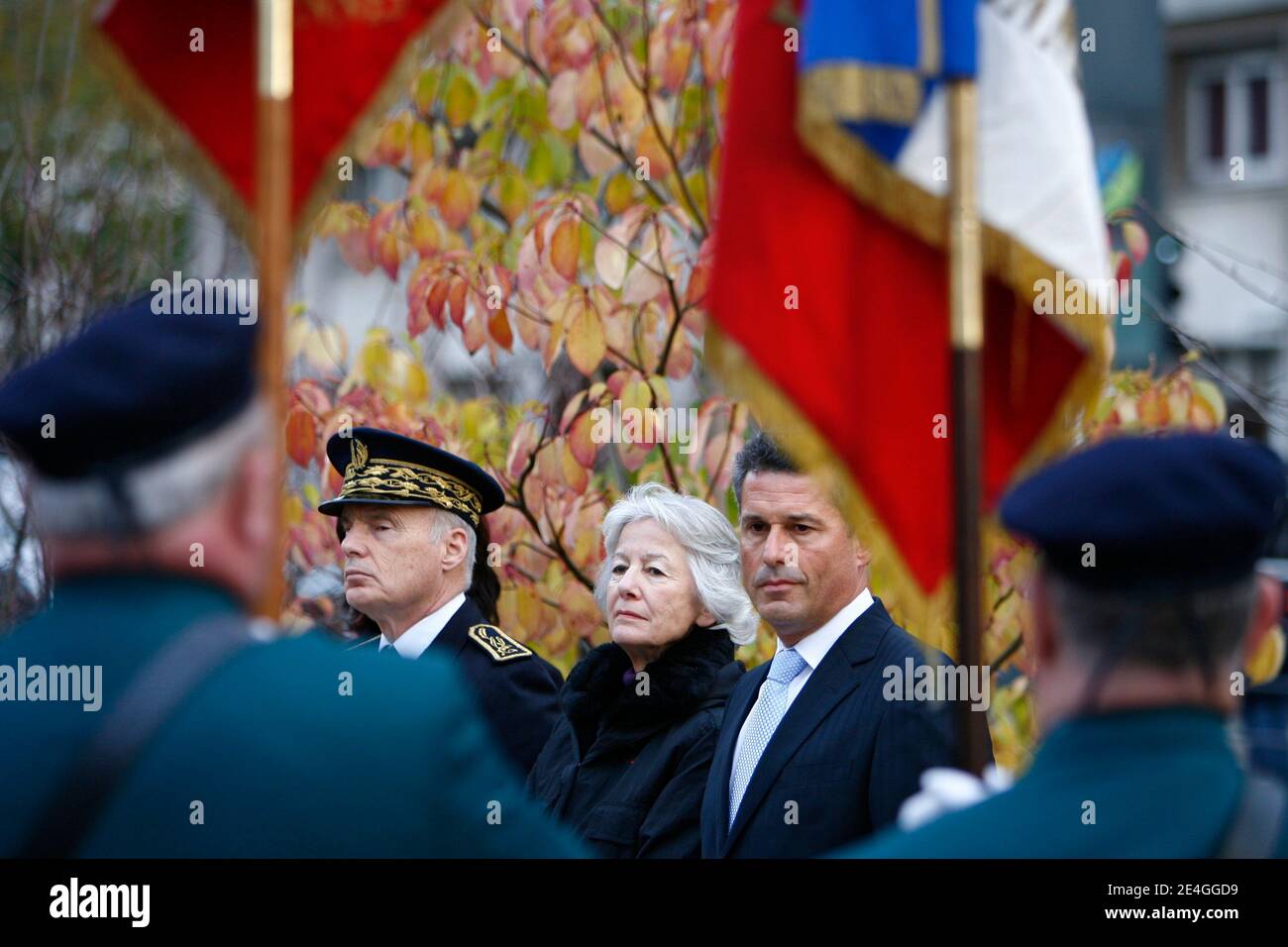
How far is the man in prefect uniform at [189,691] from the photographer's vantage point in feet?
6.64

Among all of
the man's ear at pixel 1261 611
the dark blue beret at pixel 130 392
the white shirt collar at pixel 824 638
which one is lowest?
the white shirt collar at pixel 824 638

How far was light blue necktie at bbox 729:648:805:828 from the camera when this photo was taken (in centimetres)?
385

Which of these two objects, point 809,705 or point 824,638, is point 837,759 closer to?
point 809,705

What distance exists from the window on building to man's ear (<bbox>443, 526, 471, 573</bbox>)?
13362 millimetres

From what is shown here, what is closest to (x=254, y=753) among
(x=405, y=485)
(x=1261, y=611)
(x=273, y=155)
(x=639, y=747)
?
(x=1261, y=611)

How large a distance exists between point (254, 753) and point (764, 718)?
2034mm

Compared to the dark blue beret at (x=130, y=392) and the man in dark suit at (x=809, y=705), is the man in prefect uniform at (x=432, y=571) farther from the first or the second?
the dark blue beret at (x=130, y=392)

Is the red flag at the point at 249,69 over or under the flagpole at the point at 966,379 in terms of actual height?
over

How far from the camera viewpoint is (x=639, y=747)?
426 centimetres

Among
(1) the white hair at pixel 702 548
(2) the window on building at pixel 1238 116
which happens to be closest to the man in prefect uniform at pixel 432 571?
(1) the white hair at pixel 702 548

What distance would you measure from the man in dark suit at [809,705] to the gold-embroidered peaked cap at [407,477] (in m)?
0.86

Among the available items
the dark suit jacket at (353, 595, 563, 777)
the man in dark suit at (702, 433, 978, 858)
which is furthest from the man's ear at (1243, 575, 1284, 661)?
the dark suit jacket at (353, 595, 563, 777)

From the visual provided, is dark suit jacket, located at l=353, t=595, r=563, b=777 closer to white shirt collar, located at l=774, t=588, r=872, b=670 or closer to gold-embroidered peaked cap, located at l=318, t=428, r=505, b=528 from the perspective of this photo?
gold-embroidered peaked cap, located at l=318, t=428, r=505, b=528

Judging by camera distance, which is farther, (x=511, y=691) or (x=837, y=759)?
(x=511, y=691)
